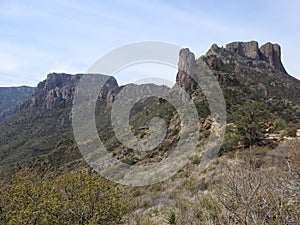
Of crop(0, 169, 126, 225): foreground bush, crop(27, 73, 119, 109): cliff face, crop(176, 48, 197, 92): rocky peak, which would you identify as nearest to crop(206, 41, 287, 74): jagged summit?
crop(176, 48, 197, 92): rocky peak

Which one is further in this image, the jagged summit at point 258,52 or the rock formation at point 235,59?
the jagged summit at point 258,52

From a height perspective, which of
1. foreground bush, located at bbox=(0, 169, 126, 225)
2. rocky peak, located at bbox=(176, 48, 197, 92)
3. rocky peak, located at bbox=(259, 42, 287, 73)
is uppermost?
rocky peak, located at bbox=(259, 42, 287, 73)

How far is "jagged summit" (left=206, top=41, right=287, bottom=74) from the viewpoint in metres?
82.9

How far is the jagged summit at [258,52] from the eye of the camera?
8286 cm

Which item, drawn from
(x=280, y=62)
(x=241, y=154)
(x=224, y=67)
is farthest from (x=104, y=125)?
(x=241, y=154)

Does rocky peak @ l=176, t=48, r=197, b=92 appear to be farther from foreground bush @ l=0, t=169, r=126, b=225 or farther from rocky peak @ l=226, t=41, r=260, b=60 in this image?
rocky peak @ l=226, t=41, r=260, b=60

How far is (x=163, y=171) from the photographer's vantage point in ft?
60.7

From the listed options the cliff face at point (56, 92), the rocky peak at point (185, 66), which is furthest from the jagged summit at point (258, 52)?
the cliff face at point (56, 92)

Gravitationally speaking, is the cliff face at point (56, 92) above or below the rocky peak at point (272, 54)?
below

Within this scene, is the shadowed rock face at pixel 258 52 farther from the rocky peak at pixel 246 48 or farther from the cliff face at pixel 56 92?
the cliff face at pixel 56 92

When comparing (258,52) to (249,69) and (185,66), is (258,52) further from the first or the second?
(185,66)

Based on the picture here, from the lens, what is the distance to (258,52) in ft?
279

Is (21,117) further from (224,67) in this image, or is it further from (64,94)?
(224,67)

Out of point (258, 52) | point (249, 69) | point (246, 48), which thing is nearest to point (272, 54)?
point (258, 52)
